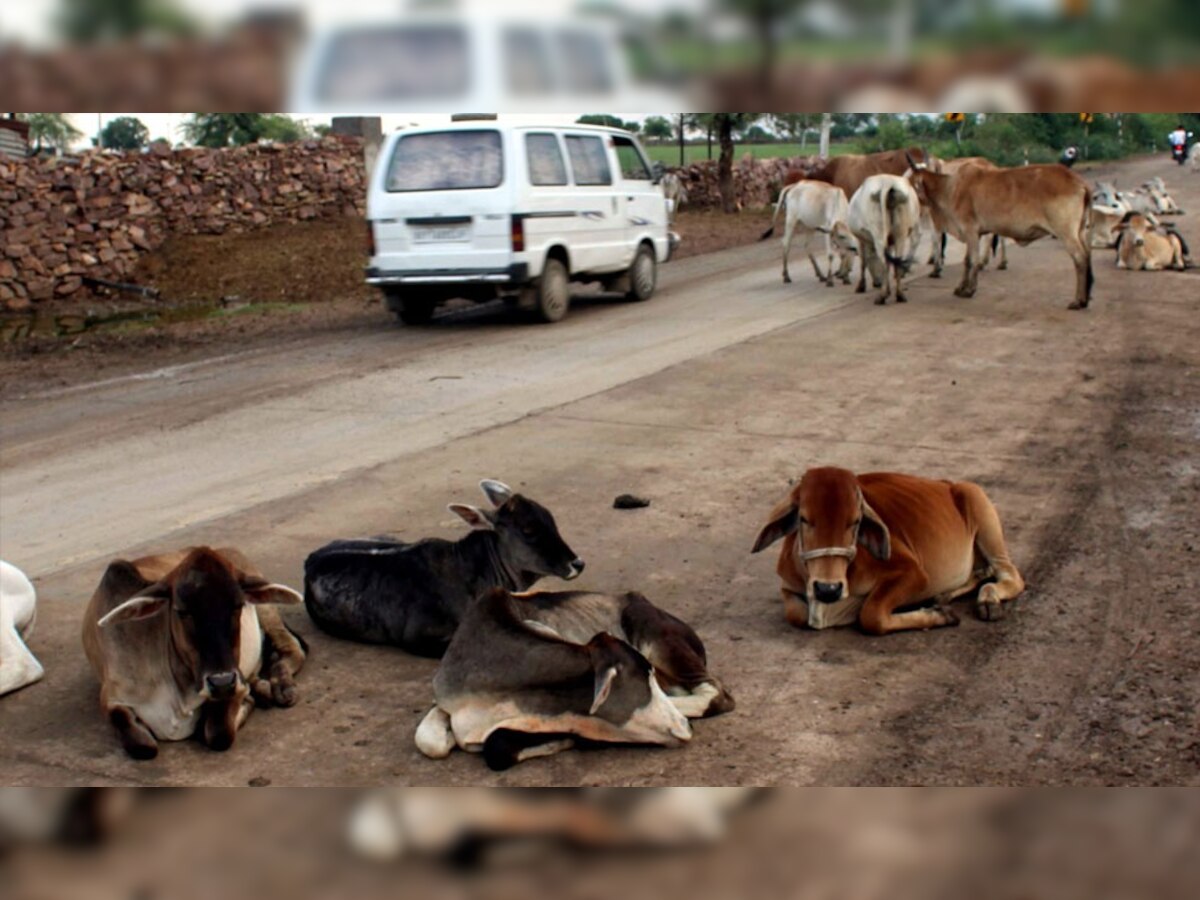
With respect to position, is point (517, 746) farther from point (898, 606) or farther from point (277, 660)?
point (898, 606)

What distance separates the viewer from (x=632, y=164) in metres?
19.3

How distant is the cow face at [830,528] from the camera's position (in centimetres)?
595

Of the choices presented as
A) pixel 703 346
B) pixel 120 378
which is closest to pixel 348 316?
pixel 120 378

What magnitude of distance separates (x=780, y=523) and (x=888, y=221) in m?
12.6

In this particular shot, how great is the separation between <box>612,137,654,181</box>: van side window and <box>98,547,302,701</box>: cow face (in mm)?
14128

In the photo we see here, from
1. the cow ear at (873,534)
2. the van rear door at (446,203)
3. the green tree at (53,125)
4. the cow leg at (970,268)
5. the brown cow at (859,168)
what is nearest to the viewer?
the green tree at (53,125)

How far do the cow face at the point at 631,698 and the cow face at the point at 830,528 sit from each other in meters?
1.18

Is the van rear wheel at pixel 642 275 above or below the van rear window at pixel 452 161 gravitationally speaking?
below

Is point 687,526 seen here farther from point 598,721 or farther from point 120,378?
point 120,378

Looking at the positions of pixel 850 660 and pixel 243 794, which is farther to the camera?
pixel 850 660

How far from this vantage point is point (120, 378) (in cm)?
1423

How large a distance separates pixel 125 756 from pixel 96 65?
492 cm

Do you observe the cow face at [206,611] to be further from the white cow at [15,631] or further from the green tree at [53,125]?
the green tree at [53,125]

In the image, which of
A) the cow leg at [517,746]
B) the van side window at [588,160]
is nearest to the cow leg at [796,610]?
the cow leg at [517,746]
